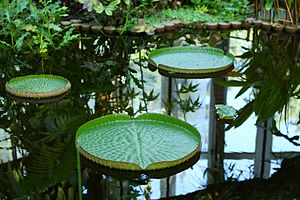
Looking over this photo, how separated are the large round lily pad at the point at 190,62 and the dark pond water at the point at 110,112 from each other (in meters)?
0.06

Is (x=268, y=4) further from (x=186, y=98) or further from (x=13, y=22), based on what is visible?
(x=13, y=22)

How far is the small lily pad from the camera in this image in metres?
2.39

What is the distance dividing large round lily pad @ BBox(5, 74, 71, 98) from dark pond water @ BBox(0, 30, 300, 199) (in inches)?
2.0

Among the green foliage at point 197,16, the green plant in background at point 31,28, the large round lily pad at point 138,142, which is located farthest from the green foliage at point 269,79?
the green plant in background at point 31,28

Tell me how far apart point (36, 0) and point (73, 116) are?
1.96 metres

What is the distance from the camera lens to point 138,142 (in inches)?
76.0

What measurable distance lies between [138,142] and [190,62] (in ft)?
4.27

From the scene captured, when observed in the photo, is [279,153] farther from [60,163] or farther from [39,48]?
[39,48]

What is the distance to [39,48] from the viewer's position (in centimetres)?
310

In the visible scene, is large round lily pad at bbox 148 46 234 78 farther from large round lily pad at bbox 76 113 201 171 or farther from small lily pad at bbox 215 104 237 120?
large round lily pad at bbox 76 113 201 171

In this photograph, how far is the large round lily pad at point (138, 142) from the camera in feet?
5.93

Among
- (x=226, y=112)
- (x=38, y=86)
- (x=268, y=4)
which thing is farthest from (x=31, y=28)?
(x=268, y=4)

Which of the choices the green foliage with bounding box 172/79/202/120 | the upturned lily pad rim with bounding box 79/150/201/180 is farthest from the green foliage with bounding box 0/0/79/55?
the upturned lily pad rim with bounding box 79/150/201/180

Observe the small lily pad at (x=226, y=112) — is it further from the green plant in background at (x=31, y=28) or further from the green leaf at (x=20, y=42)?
the green leaf at (x=20, y=42)
